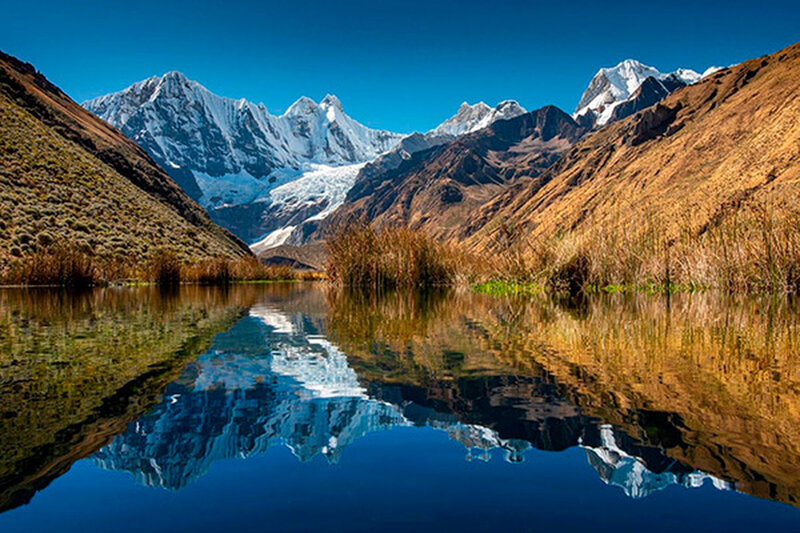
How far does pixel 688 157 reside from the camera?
113 metres

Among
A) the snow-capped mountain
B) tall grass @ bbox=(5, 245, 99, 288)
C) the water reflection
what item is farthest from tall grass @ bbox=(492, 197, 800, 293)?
tall grass @ bbox=(5, 245, 99, 288)

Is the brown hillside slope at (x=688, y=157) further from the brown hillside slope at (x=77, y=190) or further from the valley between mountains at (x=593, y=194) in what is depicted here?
the brown hillside slope at (x=77, y=190)

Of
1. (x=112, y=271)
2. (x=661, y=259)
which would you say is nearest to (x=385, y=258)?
(x=661, y=259)

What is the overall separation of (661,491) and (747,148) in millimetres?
111425

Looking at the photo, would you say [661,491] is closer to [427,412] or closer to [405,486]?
[405,486]

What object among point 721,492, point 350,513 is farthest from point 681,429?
point 350,513

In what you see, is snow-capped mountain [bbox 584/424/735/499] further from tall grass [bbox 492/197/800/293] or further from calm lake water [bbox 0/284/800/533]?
tall grass [bbox 492/197/800/293]

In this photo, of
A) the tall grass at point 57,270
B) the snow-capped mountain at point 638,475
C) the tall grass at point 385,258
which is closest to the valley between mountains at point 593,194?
the tall grass at point 385,258

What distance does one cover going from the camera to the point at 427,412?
4.28m

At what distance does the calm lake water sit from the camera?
256 centimetres

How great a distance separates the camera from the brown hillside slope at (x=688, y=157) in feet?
282

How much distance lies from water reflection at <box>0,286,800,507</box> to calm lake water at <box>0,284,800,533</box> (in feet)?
0.06

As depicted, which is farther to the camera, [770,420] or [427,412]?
[427,412]

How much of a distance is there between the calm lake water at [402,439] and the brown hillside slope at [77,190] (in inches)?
1608
